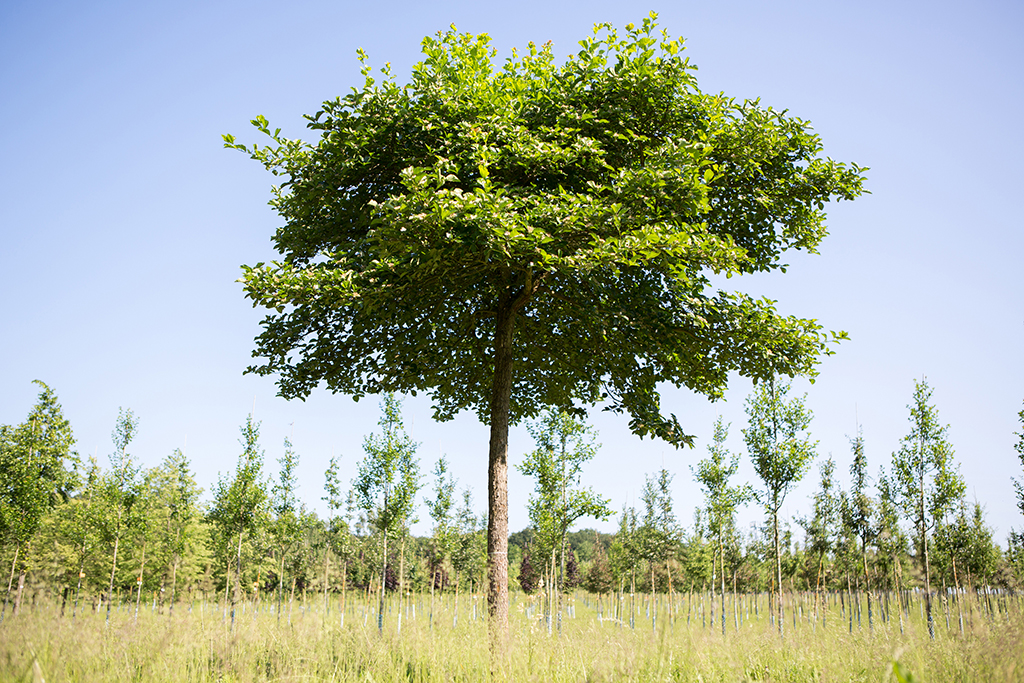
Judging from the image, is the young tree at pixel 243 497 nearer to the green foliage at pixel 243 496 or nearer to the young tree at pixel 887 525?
the green foliage at pixel 243 496

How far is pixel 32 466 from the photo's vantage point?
19.1m

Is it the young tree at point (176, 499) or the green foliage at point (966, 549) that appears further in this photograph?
the young tree at point (176, 499)

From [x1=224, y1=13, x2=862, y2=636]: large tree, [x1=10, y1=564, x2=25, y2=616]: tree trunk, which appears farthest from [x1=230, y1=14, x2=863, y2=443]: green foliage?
[x1=10, y1=564, x2=25, y2=616]: tree trunk

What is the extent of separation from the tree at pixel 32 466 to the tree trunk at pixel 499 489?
58.8 feet

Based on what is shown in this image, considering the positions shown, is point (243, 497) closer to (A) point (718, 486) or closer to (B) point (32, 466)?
(B) point (32, 466)

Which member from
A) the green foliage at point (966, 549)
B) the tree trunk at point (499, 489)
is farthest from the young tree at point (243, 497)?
the green foliage at point (966, 549)

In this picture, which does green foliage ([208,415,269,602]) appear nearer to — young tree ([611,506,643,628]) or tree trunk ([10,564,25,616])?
tree trunk ([10,564,25,616])

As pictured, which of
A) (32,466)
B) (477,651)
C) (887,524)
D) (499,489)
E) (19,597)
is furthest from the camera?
(887,524)

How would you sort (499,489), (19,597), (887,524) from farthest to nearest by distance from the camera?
(887,524)
(19,597)
(499,489)

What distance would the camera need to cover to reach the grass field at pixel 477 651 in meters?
5.69

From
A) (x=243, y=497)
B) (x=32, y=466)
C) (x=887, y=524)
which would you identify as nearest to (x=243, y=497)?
(x=243, y=497)

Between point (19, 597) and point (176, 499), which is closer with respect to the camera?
point (19, 597)

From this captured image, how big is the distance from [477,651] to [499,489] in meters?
2.35

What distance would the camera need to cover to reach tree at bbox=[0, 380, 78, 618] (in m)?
18.7
